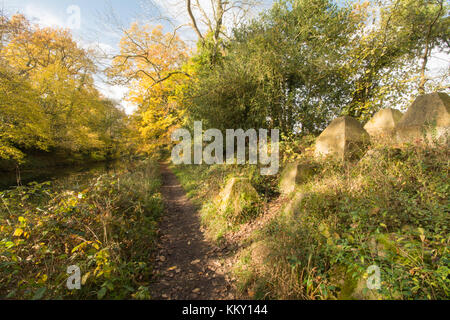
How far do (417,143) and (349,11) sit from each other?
7394 millimetres

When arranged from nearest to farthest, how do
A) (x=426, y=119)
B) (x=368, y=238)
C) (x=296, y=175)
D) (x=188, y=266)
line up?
(x=368, y=238) < (x=188, y=266) < (x=426, y=119) < (x=296, y=175)

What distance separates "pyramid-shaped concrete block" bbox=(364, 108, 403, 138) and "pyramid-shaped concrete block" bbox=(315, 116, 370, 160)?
55 cm

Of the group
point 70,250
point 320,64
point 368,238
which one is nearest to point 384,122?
point 320,64

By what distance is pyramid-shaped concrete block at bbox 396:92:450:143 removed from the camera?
403cm

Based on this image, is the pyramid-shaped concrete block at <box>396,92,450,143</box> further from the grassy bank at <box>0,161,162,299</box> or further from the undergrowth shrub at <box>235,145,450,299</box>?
the grassy bank at <box>0,161,162,299</box>

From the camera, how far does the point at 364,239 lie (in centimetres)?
258

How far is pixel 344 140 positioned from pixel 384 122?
2139 millimetres

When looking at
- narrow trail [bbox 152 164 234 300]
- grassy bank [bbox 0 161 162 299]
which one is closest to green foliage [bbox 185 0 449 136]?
narrow trail [bbox 152 164 234 300]

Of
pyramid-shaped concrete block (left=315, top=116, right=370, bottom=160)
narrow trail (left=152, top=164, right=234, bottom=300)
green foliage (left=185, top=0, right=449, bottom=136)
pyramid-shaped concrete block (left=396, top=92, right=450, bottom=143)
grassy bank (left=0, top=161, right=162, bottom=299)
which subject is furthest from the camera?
green foliage (left=185, top=0, right=449, bottom=136)

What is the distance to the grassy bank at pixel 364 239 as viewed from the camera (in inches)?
79.6

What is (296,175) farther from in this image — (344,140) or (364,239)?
(364,239)

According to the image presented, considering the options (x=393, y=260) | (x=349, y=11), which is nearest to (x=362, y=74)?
(x=349, y=11)

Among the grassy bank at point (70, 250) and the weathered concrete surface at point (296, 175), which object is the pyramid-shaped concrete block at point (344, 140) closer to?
the weathered concrete surface at point (296, 175)
